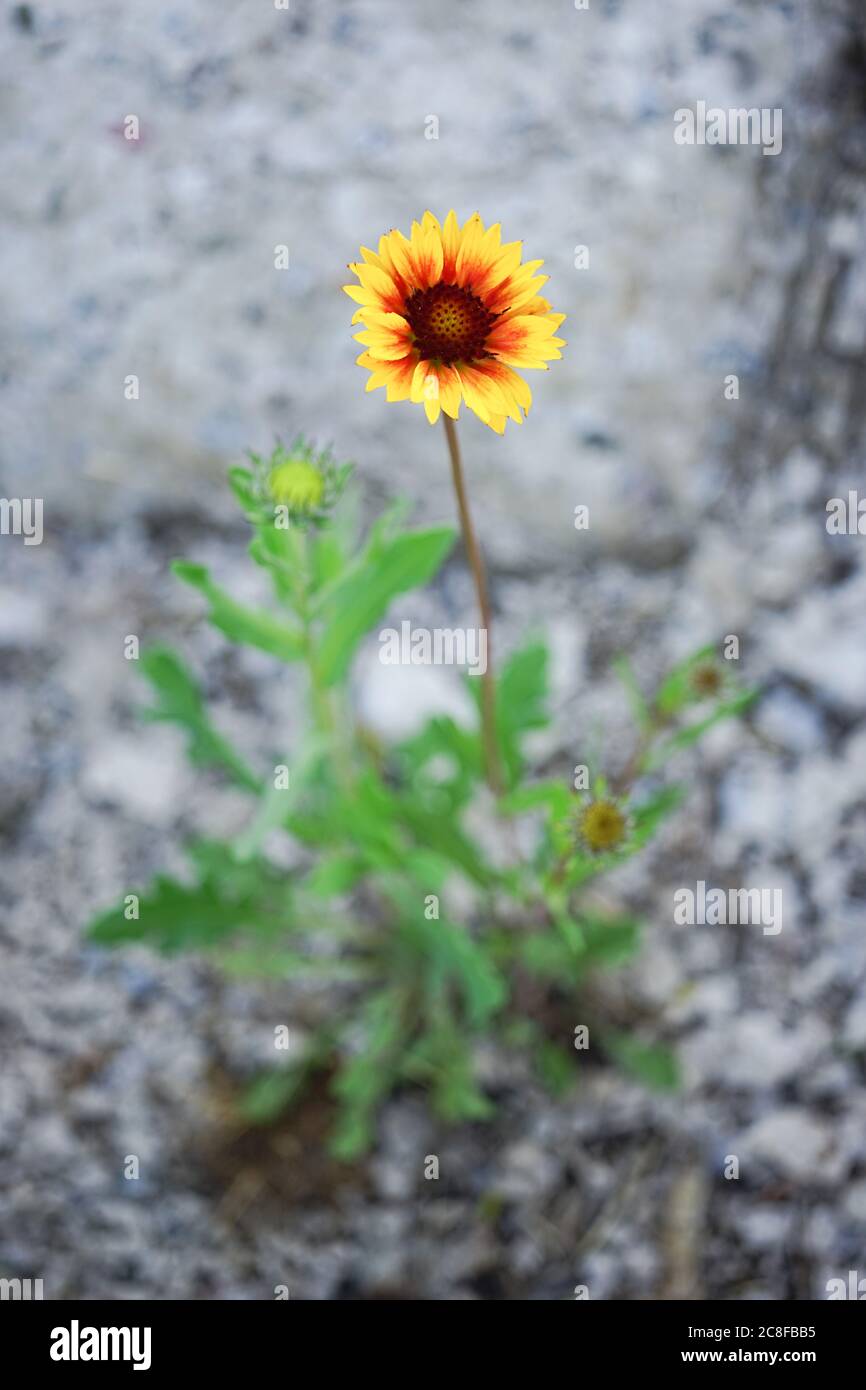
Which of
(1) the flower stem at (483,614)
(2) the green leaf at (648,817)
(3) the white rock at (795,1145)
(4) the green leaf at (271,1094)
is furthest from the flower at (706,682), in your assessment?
(4) the green leaf at (271,1094)

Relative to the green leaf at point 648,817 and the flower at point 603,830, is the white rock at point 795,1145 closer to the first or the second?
the green leaf at point 648,817

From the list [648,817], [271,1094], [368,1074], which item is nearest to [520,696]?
[648,817]

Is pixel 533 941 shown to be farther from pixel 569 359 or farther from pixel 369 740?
pixel 569 359

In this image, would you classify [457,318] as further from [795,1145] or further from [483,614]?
[795,1145]

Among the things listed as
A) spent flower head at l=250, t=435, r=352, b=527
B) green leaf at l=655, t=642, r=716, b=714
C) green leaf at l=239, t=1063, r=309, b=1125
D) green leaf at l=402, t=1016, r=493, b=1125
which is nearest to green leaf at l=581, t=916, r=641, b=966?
green leaf at l=402, t=1016, r=493, b=1125

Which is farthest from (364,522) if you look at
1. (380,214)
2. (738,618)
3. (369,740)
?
(738,618)
